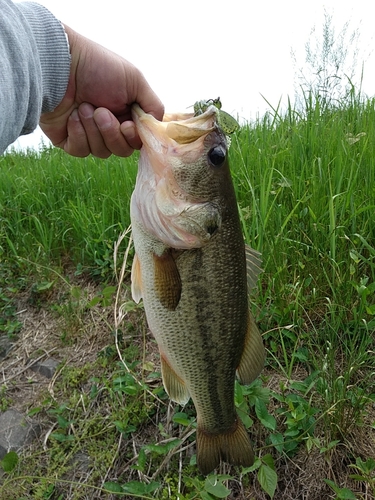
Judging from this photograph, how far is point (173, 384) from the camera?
1.75 meters

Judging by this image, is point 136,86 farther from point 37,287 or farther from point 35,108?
point 37,287

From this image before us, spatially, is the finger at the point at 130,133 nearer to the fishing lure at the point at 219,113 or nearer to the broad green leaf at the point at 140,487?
the fishing lure at the point at 219,113

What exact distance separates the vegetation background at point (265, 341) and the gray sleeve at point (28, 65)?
0.83 m

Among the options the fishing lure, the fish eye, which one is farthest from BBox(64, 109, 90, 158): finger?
the fish eye

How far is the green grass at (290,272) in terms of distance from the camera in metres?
1.87

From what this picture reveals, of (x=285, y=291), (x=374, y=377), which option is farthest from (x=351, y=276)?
(x=374, y=377)

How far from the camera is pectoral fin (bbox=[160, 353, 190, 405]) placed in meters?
1.74

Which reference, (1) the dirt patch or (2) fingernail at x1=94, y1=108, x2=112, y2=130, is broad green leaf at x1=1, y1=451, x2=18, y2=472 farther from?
(2) fingernail at x1=94, y1=108, x2=112, y2=130

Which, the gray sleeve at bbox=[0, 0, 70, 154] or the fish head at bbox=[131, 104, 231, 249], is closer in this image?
the gray sleeve at bbox=[0, 0, 70, 154]

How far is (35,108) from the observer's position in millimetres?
1623

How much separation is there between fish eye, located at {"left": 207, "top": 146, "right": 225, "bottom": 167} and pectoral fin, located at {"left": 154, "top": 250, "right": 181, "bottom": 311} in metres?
0.36

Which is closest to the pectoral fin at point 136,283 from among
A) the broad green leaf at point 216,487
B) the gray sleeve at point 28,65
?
the gray sleeve at point 28,65

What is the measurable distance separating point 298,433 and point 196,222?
3.36 ft

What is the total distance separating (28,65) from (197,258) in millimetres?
900
